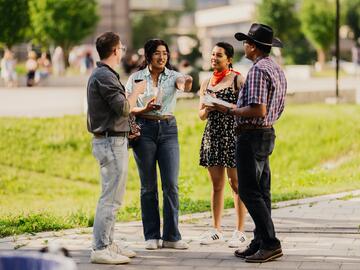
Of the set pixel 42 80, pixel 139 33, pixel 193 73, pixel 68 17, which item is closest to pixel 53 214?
pixel 193 73

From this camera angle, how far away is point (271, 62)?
834 cm

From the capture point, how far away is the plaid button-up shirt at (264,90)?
820 cm

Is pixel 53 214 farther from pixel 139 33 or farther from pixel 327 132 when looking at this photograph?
pixel 139 33

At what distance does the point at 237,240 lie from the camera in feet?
30.0

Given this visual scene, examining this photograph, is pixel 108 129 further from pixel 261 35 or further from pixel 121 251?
pixel 261 35

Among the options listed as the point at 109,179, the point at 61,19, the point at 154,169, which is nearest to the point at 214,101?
the point at 154,169

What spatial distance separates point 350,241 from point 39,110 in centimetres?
1621

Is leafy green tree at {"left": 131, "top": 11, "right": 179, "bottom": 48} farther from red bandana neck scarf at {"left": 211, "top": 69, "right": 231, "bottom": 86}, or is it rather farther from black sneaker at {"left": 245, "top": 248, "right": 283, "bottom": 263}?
black sneaker at {"left": 245, "top": 248, "right": 283, "bottom": 263}

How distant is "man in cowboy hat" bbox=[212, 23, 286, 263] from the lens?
8219 mm

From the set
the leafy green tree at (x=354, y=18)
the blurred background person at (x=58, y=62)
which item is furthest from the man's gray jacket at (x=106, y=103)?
the leafy green tree at (x=354, y=18)

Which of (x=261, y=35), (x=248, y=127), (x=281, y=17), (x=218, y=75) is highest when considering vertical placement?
(x=281, y=17)

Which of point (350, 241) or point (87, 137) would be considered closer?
point (350, 241)

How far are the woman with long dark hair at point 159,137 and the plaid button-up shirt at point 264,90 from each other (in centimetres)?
80

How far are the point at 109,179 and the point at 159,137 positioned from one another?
2.66ft
